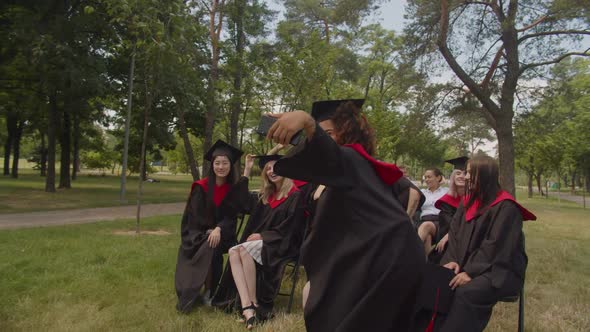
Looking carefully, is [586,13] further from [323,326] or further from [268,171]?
[323,326]

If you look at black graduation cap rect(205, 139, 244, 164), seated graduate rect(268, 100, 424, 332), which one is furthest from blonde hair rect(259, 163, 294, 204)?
seated graduate rect(268, 100, 424, 332)

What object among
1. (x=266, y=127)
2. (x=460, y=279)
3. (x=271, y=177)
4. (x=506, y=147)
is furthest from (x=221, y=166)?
(x=506, y=147)

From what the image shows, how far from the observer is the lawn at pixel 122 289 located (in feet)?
13.3

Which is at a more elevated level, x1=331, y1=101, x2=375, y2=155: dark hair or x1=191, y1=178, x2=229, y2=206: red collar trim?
x1=331, y1=101, x2=375, y2=155: dark hair

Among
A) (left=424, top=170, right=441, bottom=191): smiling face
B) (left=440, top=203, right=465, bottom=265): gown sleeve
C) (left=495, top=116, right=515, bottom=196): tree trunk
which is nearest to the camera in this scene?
(left=440, top=203, right=465, bottom=265): gown sleeve

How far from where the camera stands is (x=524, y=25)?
14.7 metres

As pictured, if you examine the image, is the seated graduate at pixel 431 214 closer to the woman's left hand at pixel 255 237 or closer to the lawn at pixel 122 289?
the lawn at pixel 122 289

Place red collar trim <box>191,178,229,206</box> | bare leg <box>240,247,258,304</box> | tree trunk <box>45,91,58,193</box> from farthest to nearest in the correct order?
tree trunk <box>45,91,58,193</box>
red collar trim <box>191,178,229,206</box>
bare leg <box>240,247,258,304</box>

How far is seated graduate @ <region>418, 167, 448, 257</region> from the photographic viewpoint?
18.2 ft

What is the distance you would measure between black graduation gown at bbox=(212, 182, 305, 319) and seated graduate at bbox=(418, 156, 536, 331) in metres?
1.74

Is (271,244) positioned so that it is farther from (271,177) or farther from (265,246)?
(271,177)

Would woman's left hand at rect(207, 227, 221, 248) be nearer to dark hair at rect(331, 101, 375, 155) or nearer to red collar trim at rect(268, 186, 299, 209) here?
red collar trim at rect(268, 186, 299, 209)

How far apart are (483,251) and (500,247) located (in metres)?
0.12

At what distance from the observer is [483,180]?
3363 millimetres
